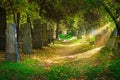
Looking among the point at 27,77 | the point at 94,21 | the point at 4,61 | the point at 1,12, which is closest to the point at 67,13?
the point at 94,21

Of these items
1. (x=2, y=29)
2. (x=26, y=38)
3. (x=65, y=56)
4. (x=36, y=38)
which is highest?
(x=2, y=29)

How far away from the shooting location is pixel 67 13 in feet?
96.0

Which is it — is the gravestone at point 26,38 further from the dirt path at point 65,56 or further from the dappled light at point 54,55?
the dirt path at point 65,56

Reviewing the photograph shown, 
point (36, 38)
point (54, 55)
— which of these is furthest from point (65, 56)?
point (36, 38)

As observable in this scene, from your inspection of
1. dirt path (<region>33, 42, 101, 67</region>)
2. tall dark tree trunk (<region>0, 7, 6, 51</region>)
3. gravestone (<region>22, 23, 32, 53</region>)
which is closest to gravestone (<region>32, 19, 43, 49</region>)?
dirt path (<region>33, 42, 101, 67</region>)

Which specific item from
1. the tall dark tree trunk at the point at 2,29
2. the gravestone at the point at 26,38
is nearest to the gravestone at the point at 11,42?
the gravestone at the point at 26,38

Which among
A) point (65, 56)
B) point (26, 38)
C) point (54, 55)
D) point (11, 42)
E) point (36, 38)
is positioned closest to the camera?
point (11, 42)

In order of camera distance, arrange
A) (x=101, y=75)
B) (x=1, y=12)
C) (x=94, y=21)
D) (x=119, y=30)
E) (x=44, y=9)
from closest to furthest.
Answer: (x=101, y=75) < (x=119, y=30) < (x=1, y=12) < (x=44, y=9) < (x=94, y=21)

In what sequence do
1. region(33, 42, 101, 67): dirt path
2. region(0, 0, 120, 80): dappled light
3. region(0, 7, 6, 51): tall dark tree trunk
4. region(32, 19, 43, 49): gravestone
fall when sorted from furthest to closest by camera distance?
region(32, 19, 43, 49): gravestone, region(0, 7, 6, 51): tall dark tree trunk, region(33, 42, 101, 67): dirt path, region(0, 0, 120, 80): dappled light

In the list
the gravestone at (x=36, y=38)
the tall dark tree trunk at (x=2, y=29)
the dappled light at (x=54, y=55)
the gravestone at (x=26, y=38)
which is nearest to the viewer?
the dappled light at (x=54, y=55)

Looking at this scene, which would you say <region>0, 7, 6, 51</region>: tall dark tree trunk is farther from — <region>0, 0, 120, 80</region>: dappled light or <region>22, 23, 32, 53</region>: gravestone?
<region>22, 23, 32, 53</region>: gravestone

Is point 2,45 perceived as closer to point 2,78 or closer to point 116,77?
point 2,78

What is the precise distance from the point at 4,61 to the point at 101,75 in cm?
621

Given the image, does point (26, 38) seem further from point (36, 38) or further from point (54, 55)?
point (36, 38)
